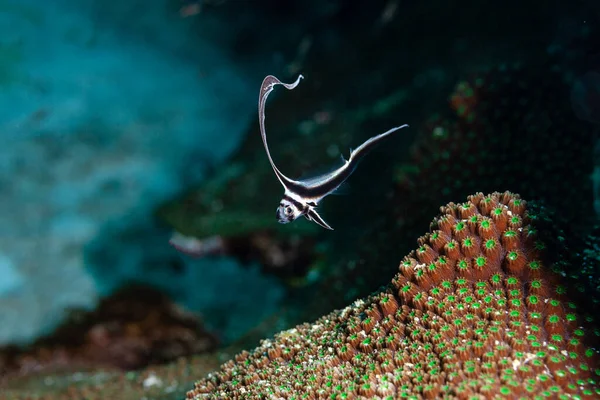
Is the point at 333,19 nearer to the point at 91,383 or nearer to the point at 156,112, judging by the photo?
the point at 156,112

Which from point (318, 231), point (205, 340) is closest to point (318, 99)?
point (318, 231)

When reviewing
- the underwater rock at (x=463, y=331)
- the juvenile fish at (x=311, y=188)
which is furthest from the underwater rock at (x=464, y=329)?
the juvenile fish at (x=311, y=188)

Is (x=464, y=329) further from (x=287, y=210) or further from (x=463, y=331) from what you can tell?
(x=287, y=210)

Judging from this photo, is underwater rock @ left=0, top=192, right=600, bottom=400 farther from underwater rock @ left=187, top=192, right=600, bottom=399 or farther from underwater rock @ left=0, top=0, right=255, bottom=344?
underwater rock @ left=0, top=0, right=255, bottom=344

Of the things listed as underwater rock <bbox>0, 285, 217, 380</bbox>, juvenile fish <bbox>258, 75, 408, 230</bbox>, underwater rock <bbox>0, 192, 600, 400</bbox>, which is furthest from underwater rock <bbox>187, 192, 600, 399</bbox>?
underwater rock <bbox>0, 285, 217, 380</bbox>

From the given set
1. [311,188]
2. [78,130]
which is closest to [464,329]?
[311,188]

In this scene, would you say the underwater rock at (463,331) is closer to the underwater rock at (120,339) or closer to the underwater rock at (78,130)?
the underwater rock at (120,339)
